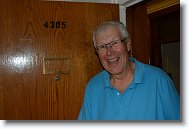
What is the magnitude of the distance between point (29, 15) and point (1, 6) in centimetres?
20

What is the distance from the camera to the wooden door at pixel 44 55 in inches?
63.7

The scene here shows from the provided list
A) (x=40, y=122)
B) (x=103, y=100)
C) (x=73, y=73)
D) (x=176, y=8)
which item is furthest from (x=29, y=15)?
(x=40, y=122)

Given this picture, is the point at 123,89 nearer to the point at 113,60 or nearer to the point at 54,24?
the point at 113,60

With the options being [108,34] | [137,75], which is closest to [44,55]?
[108,34]

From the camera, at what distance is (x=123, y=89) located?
1.33m

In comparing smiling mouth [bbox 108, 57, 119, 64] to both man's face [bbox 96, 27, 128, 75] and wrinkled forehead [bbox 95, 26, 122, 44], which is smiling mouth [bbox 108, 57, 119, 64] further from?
wrinkled forehead [bbox 95, 26, 122, 44]

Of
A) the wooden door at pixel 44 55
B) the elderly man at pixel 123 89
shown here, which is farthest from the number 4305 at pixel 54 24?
the elderly man at pixel 123 89

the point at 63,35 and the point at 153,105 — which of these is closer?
the point at 153,105

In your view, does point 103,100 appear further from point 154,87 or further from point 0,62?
point 0,62

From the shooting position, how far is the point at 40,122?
467 mm

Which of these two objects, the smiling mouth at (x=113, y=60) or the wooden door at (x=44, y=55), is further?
the wooden door at (x=44, y=55)

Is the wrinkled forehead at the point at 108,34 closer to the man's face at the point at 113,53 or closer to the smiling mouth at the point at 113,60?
the man's face at the point at 113,53

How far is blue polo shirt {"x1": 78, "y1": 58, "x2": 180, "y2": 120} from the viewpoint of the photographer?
3.93 ft

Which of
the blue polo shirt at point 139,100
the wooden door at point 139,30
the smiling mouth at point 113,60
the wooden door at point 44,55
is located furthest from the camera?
the wooden door at point 139,30
